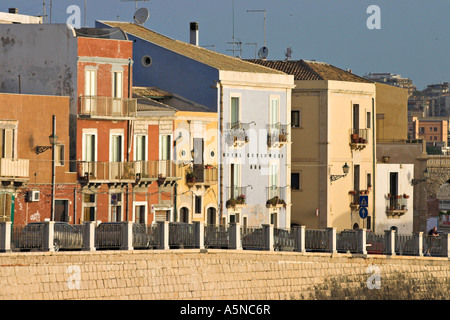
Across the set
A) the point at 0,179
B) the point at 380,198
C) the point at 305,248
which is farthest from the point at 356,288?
the point at 380,198

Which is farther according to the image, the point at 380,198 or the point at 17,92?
the point at 380,198

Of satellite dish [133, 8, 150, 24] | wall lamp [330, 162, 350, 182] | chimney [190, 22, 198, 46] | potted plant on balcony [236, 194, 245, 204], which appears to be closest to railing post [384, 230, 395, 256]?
potted plant on balcony [236, 194, 245, 204]

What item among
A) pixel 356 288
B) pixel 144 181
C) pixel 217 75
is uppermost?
pixel 217 75

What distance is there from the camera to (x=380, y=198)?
264ft

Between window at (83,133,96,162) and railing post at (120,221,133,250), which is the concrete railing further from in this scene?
window at (83,133,96,162)

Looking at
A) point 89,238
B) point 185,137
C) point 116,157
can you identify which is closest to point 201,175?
point 185,137

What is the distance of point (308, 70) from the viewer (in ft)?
250

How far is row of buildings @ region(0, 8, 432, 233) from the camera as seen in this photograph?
58.8 meters

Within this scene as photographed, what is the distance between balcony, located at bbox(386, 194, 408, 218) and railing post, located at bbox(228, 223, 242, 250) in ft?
88.6

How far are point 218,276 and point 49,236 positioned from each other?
824cm

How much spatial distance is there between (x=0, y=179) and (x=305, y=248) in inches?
441
